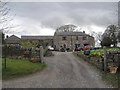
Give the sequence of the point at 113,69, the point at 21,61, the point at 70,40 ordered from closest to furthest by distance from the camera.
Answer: the point at 113,69 < the point at 21,61 < the point at 70,40

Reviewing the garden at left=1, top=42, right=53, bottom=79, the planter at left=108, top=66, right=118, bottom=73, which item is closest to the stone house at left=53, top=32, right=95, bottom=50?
the garden at left=1, top=42, right=53, bottom=79

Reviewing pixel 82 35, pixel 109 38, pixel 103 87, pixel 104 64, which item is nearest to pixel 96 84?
pixel 103 87

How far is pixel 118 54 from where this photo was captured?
11.3m

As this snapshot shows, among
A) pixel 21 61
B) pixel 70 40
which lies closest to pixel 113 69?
pixel 21 61

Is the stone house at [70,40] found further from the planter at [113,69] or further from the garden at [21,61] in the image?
the planter at [113,69]

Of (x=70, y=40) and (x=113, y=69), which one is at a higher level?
(x=70, y=40)

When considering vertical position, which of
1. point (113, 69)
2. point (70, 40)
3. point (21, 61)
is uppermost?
point (70, 40)

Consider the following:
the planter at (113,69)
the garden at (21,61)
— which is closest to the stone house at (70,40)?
the garden at (21,61)

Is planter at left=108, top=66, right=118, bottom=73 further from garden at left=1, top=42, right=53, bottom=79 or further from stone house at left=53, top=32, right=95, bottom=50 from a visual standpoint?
stone house at left=53, top=32, right=95, bottom=50

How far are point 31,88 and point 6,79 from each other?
2549 millimetres

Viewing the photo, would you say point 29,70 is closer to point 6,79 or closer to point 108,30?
point 6,79

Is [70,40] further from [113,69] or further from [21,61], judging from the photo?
[113,69]

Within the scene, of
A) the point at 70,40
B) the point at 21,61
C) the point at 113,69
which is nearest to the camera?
the point at 113,69

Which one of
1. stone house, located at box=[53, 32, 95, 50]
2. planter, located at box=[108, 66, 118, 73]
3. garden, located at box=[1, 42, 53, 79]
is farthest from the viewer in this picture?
stone house, located at box=[53, 32, 95, 50]
